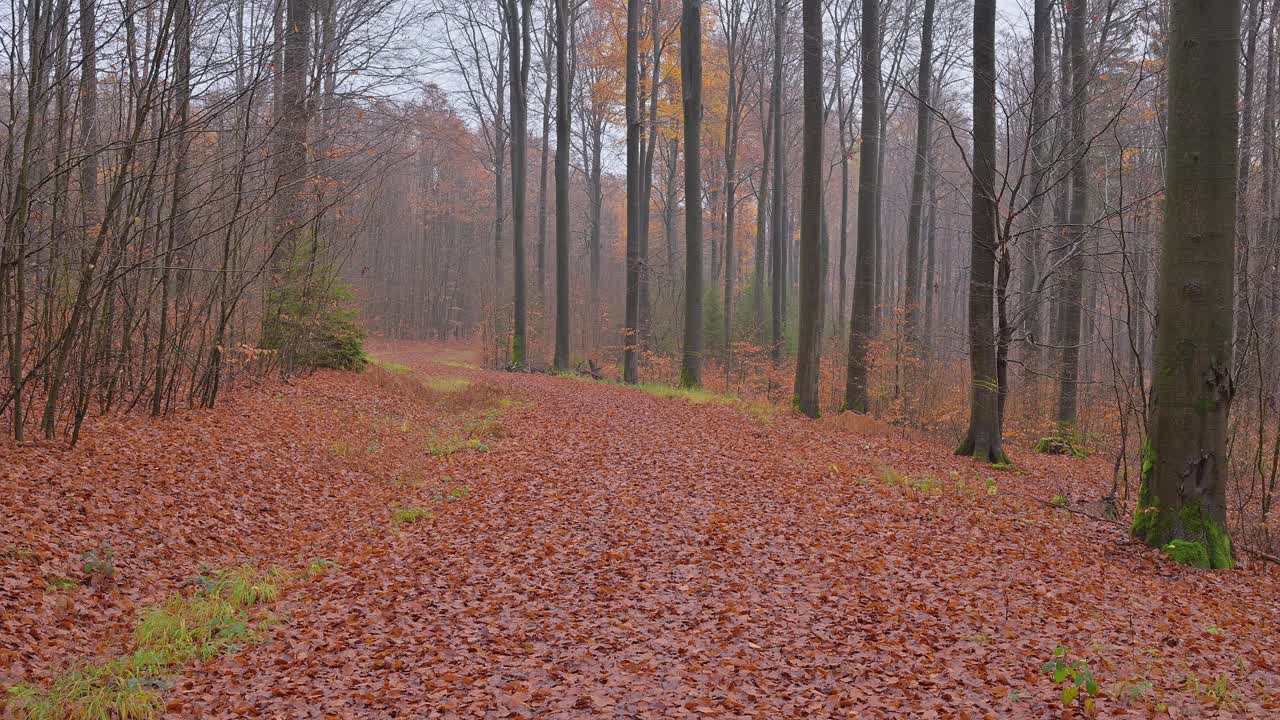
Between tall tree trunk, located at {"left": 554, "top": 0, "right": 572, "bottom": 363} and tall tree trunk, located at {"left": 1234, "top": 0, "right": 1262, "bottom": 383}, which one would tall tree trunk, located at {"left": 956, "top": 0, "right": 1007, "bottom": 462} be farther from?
tall tree trunk, located at {"left": 554, "top": 0, "right": 572, "bottom": 363}

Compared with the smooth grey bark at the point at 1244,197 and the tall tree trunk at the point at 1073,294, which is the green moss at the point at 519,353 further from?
the smooth grey bark at the point at 1244,197

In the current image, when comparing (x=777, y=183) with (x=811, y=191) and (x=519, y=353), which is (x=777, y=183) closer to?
(x=519, y=353)

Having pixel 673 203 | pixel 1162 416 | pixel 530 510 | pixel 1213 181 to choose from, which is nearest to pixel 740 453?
pixel 530 510

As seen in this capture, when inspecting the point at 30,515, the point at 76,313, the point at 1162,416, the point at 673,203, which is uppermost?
the point at 673,203

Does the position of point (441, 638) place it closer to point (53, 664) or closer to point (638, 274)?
point (53, 664)

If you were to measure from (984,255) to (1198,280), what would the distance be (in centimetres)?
459

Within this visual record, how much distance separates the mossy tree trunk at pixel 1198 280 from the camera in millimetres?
5875

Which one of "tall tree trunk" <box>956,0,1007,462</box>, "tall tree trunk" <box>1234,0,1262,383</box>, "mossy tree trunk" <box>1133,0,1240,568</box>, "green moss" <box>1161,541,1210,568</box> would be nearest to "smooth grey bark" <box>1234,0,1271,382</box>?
"tall tree trunk" <box>1234,0,1262,383</box>

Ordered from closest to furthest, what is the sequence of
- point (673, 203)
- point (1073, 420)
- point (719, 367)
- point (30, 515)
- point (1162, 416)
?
1. point (30, 515)
2. point (1162, 416)
3. point (1073, 420)
4. point (719, 367)
5. point (673, 203)

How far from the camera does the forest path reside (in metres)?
4.02

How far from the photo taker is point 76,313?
23.3ft

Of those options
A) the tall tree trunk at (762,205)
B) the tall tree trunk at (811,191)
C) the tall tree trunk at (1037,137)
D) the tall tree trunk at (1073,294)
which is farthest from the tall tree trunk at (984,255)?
the tall tree trunk at (762,205)

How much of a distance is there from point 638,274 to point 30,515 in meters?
15.7

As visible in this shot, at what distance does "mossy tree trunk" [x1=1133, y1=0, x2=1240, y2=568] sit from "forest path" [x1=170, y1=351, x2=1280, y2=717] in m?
0.60
